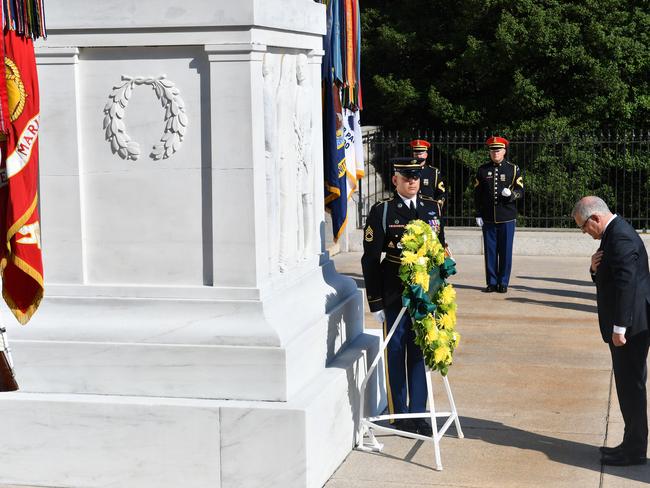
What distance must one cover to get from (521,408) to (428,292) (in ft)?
5.06

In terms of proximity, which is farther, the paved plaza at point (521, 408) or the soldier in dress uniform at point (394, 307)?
the soldier in dress uniform at point (394, 307)

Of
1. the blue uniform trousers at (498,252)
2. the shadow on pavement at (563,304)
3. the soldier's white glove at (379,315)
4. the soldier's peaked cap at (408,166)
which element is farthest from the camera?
the blue uniform trousers at (498,252)

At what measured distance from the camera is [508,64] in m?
21.1

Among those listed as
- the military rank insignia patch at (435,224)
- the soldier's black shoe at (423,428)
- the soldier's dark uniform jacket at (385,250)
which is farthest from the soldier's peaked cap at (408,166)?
the soldier's black shoe at (423,428)

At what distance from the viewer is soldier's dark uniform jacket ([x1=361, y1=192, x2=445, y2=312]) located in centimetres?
733

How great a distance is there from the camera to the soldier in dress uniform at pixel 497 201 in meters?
13.4

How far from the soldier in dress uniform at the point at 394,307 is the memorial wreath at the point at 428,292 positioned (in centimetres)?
27

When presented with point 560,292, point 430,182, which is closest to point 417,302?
point 560,292

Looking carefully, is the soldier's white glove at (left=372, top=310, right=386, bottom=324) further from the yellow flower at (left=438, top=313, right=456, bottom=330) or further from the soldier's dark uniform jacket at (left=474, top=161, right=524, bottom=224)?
the soldier's dark uniform jacket at (left=474, top=161, right=524, bottom=224)

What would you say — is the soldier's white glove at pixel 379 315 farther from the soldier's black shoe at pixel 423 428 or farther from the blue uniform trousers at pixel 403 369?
the soldier's black shoe at pixel 423 428

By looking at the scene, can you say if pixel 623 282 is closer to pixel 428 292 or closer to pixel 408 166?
pixel 428 292

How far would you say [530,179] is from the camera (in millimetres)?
19250

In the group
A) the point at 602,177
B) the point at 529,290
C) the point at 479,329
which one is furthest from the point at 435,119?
the point at 479,329

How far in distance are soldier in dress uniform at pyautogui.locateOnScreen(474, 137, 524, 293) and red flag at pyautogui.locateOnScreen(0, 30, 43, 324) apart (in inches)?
342
